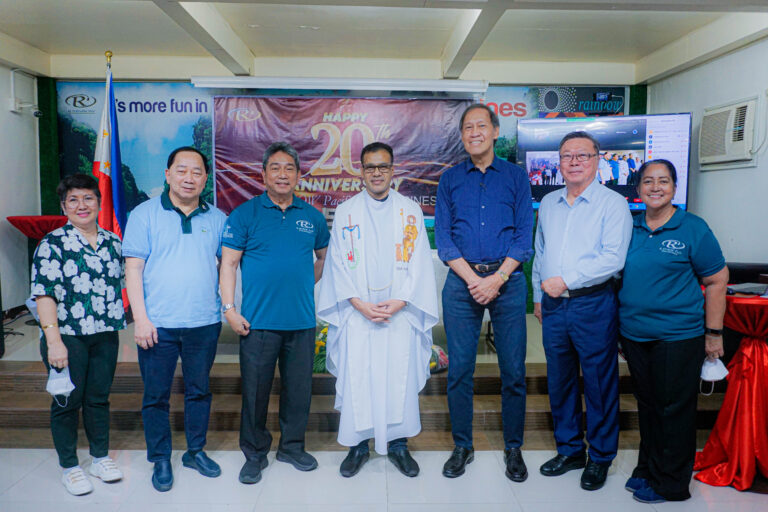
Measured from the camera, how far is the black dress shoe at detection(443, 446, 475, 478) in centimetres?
268

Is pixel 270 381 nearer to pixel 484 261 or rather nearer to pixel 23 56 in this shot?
pixel 484 261

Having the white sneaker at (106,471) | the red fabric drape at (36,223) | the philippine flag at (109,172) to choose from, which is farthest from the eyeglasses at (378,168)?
the red fabric drape at (36,223)

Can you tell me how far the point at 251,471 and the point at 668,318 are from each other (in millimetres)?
2082

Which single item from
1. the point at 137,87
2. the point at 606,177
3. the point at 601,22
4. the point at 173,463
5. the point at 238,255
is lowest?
the point at 173,463

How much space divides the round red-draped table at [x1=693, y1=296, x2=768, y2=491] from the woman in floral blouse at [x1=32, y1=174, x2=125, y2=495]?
2982 millimetres

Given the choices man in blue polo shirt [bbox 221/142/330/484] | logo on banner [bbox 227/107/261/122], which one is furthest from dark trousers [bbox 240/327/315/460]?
logo on banner [bbox 227/107/261/122]

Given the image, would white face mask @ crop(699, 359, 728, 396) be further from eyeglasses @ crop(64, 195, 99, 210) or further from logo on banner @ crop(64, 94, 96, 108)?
logo on banner @ crop(64, 94, 96, 108)

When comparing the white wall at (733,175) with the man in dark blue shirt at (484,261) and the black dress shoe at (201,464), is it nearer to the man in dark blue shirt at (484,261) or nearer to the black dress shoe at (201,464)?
the man in dark blue shirt at (484,261)

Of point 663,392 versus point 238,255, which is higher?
point 238,255

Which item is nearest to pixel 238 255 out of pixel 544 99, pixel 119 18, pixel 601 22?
pixel 119 18

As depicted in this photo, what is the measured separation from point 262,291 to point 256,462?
874mm

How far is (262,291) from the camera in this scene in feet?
8.35

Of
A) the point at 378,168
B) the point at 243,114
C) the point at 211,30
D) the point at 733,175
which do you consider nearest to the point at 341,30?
the point at 211,30

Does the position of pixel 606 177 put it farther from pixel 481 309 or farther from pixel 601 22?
pixel 481 309
